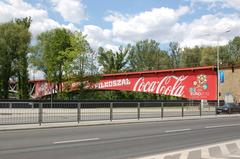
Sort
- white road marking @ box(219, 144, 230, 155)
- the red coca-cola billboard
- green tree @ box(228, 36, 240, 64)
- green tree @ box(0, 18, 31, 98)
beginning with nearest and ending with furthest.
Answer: white road marking @ box(219, 144, 230, 155)
the red coca-cola billboard
green tree @ box(0, 18, 31, 98)
green tree @ box(228, 36, 240, 64)

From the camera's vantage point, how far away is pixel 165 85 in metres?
81.1

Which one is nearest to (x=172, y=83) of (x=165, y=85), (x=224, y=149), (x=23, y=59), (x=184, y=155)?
(x=165, y=85)

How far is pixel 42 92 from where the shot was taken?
111m

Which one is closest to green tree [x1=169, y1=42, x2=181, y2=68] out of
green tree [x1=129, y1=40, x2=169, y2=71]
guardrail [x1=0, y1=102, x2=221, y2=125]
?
green tree [x1=129, y1=40, x2=169, y2=71]

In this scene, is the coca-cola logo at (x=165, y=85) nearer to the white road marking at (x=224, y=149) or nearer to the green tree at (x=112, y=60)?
the green tree at (x=112, y=60)

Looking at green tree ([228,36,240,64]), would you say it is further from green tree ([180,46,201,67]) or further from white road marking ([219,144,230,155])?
white road marking ([219,144,230,155])

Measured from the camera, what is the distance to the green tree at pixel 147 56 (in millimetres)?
135288

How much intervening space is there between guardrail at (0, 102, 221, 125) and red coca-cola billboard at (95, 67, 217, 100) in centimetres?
3431

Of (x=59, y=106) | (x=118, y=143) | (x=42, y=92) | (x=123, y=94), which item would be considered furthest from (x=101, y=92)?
(x=118, y=143)

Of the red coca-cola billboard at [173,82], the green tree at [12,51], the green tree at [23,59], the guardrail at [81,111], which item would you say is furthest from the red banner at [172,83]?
the guardrail at [81,111]

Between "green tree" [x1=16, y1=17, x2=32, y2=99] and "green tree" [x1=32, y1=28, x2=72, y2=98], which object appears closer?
"green tree" [x1=32, y1=28, x2=72, y2=98]

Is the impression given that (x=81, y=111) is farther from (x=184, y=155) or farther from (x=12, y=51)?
(x=12, y=51)

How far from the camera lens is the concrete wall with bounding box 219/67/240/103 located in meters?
70.3

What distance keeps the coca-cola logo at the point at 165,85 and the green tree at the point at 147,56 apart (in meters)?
48.2
